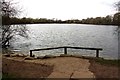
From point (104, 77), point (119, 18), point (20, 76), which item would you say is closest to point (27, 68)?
point (20, 76)

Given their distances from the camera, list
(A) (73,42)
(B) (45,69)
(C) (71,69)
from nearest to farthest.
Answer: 1. (B) (45,69)
2. (C) (71,69)
3. (A) (73,42)

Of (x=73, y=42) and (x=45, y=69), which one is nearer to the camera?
(x=45, y=69)

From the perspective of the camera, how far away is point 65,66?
1104cm

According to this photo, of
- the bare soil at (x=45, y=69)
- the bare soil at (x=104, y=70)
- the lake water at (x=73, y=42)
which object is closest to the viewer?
the bare soil at (x=45, y=69)

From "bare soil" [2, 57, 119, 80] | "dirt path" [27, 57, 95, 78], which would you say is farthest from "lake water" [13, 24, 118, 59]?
"bare soil" [2, 57, 119, 80]

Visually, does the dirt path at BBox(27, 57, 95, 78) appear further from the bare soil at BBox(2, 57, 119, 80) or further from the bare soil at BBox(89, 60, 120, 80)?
the bare soil at BBox(89, 60, 120, 80)

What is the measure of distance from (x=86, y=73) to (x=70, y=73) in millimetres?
643

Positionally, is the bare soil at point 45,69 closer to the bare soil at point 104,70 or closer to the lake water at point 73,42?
the bare soil at point 104,70

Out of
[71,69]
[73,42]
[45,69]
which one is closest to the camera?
[45,69]

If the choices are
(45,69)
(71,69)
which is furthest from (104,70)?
(45,69)

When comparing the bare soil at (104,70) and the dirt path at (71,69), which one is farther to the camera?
Answer: the bare soil at (104,70)

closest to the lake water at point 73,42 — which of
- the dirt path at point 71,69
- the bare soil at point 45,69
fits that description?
the dirt path at point 71,69

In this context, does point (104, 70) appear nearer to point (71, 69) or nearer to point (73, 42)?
point (71, 69)

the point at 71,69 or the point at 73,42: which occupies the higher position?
the point at 71,69
